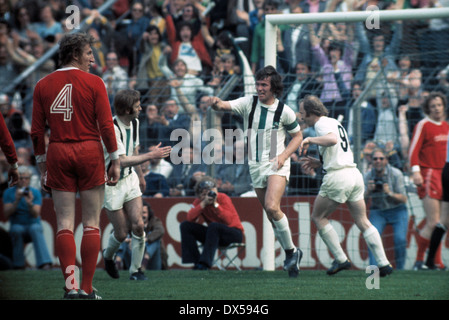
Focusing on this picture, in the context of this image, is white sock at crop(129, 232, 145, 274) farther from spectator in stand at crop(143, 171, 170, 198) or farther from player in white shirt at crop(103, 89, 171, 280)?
spectator in stand at crop(143, 171, 170, 198)

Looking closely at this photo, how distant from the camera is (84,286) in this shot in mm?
6359

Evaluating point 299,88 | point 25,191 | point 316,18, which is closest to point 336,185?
point 316,18

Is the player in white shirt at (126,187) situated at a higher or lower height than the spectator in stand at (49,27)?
lower

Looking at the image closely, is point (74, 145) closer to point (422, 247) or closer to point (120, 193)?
point (120, 193)

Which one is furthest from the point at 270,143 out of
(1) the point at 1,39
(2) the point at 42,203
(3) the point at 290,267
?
(1) the point at 1,39

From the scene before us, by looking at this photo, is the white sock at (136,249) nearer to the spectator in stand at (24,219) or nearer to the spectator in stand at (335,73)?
the spectator in stand at (24,219)

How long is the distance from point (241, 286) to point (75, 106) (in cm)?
277

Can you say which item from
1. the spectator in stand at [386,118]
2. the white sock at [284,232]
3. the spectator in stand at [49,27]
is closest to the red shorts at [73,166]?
the white sock at [284,232]

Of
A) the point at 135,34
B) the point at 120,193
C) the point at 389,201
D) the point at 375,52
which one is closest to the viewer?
the point at 120,193

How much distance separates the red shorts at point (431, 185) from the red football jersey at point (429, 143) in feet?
0.32

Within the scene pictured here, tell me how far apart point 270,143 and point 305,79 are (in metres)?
3.01

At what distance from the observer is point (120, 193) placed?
335 inches

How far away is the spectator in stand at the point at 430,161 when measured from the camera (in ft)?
35.4

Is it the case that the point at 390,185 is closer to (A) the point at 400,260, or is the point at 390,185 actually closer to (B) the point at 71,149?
(A) the point at 400,260
